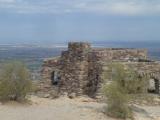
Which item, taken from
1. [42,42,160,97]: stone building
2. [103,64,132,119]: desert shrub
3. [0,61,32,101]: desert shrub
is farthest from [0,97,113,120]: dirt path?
[42,42,160,97]: stone building

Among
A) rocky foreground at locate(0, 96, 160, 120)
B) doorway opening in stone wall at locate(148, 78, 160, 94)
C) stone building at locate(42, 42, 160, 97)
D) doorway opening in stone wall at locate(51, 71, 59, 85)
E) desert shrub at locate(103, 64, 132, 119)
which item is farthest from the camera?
doorway opening in stone wall at locate(51, 71, 59, 85)

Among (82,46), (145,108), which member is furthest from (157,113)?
(82,46)

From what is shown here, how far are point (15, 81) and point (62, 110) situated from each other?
4047 mm

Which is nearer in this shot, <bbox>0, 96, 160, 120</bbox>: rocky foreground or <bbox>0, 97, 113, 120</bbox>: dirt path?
<bbox>0, 97, 113, 120</bbox>: dirt path

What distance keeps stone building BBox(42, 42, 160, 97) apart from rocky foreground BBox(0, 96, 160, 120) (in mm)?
2645

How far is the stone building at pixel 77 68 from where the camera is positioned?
39.8 meters

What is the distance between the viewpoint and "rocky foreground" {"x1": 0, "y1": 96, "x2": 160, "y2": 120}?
99.6 feet

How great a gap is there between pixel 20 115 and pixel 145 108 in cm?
956

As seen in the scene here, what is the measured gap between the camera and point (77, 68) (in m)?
40.2

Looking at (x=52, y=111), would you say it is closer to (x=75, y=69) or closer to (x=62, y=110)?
Answer: (x=62, y=110)

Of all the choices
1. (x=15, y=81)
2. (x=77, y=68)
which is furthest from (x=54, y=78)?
Result: (x=15, y=81)

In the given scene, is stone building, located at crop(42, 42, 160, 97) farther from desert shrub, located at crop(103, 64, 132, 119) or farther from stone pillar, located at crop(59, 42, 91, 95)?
desert shrub, located at crop(103, 64, 132, 119)

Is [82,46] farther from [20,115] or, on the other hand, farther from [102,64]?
[20,115]

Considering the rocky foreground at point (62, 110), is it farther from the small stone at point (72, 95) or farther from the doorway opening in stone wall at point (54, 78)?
the doorway opening in stone wall at point (54, 78)
